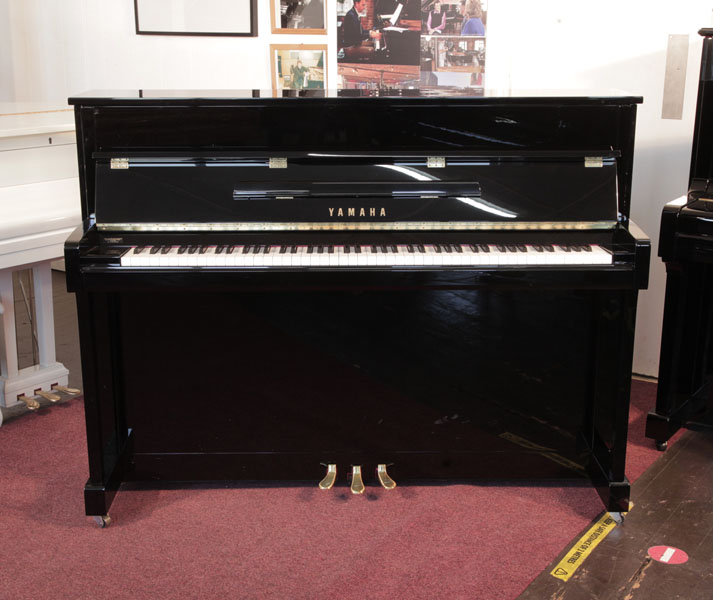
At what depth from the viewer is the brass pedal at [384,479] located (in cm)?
254

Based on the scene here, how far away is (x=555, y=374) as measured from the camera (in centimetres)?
262

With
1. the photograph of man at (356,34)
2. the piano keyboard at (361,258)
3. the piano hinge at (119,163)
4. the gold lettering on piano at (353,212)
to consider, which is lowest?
the piano keyboard at (361,258)

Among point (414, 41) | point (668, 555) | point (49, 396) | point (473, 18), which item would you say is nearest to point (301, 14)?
point (414, 41)

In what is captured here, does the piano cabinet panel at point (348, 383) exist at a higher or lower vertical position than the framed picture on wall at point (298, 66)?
lower

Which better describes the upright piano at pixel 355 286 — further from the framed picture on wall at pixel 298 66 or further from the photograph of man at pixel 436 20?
the framed picture on wall at pixel 298 66

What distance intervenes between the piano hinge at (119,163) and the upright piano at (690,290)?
1.59 m

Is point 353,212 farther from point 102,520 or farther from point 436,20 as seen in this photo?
point 436,20

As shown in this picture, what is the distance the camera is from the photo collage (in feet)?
12.2

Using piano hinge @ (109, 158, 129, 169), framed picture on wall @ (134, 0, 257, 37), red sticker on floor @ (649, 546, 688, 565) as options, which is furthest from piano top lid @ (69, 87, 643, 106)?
framed picture on wall @ (134, 0, 257, 37)

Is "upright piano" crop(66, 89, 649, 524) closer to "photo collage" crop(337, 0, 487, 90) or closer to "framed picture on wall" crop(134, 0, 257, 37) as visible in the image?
"photo collage" crop(337, 0, 487, 90)

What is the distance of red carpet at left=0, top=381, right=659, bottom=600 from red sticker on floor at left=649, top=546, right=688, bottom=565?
0.68 ft

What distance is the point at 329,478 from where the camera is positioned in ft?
8.51

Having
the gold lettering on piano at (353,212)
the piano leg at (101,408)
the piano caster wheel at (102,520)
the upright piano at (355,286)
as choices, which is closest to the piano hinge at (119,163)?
the upright piano at (355,286)

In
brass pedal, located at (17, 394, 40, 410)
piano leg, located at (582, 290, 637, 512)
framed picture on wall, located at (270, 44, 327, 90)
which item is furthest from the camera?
framed picture on wall, located at (270, 44, 327, 90)
